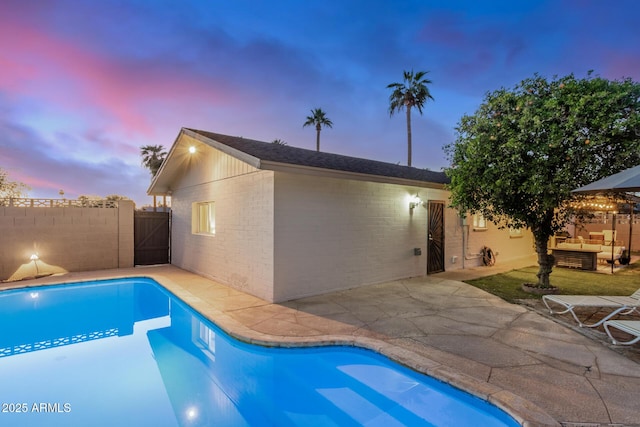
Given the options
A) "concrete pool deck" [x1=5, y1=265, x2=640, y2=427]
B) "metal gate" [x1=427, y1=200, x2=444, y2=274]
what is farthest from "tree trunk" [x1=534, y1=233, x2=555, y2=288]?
"metal gate" [x1=427, y1=200, x2=444, y2=274]

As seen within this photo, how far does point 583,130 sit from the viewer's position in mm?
5777

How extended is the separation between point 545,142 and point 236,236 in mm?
7097

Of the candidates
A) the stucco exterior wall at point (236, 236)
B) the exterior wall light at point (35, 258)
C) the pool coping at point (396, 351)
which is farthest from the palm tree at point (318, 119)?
the pool coping at point (396, 351)

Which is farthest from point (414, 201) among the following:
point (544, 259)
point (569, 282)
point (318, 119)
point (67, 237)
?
point (318, 119)

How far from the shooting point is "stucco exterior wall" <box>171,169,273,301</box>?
6438 mm

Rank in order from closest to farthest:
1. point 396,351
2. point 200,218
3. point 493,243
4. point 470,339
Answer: point 396,351 → point 470,339 → point 200,218 → point 493,243

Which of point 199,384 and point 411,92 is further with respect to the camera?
point 411,92

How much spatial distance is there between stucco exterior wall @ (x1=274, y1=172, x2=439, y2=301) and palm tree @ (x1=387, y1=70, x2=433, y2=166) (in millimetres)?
16540

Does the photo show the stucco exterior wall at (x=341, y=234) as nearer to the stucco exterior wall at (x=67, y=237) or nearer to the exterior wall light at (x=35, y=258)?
the stucco exterior wall at (x=67, y=237)

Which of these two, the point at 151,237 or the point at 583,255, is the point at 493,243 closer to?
the point at 583,255

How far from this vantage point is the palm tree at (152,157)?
85.3 ft

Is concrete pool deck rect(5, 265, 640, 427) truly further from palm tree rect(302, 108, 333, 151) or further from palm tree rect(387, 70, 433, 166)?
palm tree rect(302, 108, 333, 151)

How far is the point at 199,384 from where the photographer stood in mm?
3703

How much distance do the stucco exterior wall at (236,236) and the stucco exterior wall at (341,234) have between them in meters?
0.34
